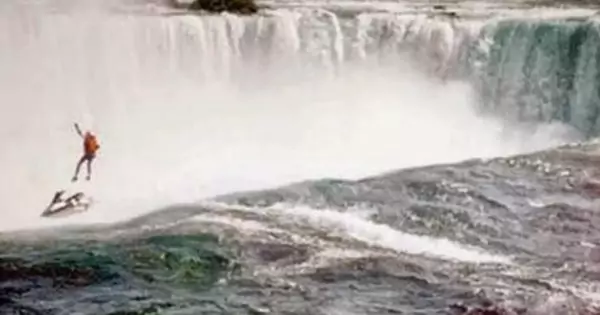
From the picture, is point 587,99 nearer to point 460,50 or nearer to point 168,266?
point 460,50

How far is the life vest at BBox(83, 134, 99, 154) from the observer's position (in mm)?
1494

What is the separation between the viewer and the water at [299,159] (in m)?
1.43

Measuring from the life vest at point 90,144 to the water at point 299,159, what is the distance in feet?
0.04

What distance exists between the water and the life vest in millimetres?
12

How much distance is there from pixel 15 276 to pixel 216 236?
0.30 metres

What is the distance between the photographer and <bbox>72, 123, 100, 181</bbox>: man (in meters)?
1.49

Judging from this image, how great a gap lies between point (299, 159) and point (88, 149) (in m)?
0.33

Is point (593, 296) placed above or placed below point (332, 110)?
below

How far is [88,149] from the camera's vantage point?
149cm

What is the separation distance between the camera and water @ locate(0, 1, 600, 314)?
1431 mm

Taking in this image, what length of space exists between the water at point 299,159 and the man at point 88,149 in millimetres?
11

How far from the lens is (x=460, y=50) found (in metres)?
1.58

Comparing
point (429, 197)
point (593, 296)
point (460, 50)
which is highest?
point (460, 50)

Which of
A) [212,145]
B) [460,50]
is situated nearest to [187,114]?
[212,145]
